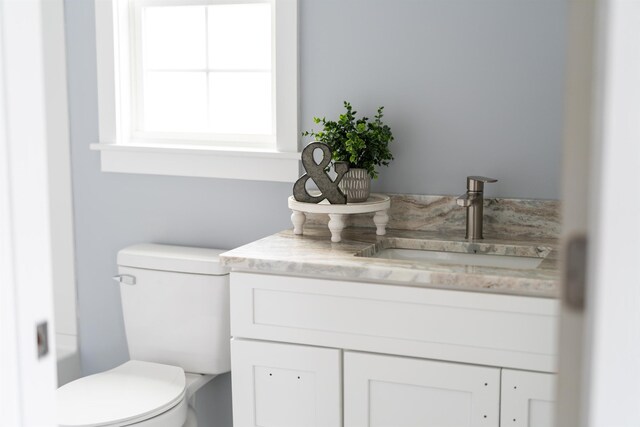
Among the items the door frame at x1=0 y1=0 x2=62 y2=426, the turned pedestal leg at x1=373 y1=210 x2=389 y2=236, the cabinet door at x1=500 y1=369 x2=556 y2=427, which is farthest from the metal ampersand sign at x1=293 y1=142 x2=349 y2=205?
the door frame at x1=0 y1=0 x2=62 y2=426

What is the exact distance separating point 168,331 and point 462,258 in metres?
0.95

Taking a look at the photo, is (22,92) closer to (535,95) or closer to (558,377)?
(558,377)

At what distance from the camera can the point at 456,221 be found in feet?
8.20

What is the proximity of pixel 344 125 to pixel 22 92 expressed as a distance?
1.43 metres

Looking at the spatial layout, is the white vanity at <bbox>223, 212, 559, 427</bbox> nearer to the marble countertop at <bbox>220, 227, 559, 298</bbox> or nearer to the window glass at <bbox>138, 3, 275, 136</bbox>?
the marble countertop at <bbox>220, 227, 559, 298</bbox>

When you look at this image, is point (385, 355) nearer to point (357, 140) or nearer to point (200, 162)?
point (357, 140)

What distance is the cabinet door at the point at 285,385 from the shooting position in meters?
2.17

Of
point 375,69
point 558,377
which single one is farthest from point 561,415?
point 375,69

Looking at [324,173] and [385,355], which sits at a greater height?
[324,173]

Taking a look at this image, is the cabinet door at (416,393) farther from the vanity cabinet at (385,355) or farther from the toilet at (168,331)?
the toilet at (168,331)

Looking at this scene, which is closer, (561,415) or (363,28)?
(561,415)

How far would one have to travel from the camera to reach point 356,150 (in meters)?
2.39

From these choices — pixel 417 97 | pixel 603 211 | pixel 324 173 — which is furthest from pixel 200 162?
pixel 603 211

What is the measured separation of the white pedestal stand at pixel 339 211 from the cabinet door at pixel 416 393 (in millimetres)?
388
